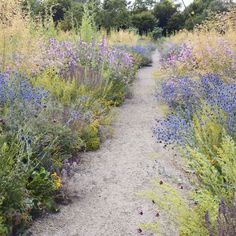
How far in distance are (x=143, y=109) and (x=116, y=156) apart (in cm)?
281

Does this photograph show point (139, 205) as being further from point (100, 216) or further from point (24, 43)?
point (24, 43)

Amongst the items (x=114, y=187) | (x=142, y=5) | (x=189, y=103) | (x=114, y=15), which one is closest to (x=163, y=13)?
(x=142, y=5)

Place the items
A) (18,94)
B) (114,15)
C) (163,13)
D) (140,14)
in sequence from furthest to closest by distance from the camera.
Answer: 1. (163,13)
2. (140,14)
3. (114,15)
4. (18,94)

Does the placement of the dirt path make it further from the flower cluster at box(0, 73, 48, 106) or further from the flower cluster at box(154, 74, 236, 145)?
the flower cluster at box(0, 73, 48, 106)

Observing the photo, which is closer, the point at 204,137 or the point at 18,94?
the point at 204,137

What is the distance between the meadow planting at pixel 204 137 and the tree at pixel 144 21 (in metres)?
25.2

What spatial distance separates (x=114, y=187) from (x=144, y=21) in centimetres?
3231

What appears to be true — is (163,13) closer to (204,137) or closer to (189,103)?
(189,103)

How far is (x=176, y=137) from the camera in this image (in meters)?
3.68

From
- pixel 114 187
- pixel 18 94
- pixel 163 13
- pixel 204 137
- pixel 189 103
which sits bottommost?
pixel 163 13

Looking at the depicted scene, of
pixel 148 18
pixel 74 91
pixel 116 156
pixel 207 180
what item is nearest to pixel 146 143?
pixel 116 156

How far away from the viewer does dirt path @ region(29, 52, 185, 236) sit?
3.19 metres

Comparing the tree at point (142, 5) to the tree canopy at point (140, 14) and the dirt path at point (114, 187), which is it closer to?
the tree canopy at point (140, 14)

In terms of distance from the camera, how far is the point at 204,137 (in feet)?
11.8
